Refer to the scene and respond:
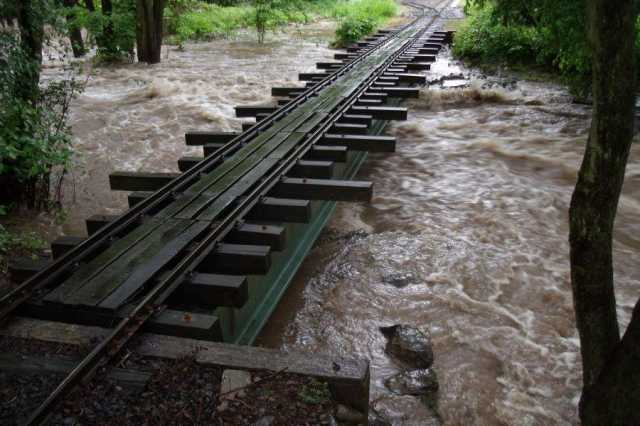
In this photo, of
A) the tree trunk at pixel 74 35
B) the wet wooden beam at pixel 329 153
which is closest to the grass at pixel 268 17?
the tree trunk at pixel 74 35

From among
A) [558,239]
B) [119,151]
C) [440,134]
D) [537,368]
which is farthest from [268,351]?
[440,134]

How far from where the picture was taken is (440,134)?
10758 millimetres

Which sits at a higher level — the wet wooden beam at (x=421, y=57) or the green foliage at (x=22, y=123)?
the wet wooden beam at (x=421, y=57)

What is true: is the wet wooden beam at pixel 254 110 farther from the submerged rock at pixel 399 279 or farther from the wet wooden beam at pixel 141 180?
the submerged rock at pixel 399 279

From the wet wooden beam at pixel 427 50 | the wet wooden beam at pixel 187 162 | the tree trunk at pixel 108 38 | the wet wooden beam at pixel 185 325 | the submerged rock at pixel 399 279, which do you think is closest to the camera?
the wet wooden beam at pixel 185 325

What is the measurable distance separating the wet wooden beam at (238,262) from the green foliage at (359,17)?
59.4 ft

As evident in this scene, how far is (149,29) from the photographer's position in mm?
16531

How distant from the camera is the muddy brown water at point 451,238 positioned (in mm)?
4148

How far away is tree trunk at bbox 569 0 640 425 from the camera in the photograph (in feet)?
7.47

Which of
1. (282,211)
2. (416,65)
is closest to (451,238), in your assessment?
(282,211)

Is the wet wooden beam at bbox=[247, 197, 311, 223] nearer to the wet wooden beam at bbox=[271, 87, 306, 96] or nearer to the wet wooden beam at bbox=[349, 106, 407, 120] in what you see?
the wet wooden beam at bbox=[349, 106, 407, 120]

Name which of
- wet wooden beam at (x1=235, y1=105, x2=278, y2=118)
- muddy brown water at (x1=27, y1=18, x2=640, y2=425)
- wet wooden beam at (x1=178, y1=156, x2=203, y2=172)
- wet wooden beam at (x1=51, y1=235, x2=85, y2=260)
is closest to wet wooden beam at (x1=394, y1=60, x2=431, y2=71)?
muddy brown water at (x1=27, y1=18, x2=640, y2=425)

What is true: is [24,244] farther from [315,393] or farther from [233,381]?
[315,393]

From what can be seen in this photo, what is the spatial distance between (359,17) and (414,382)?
69.4 ft
